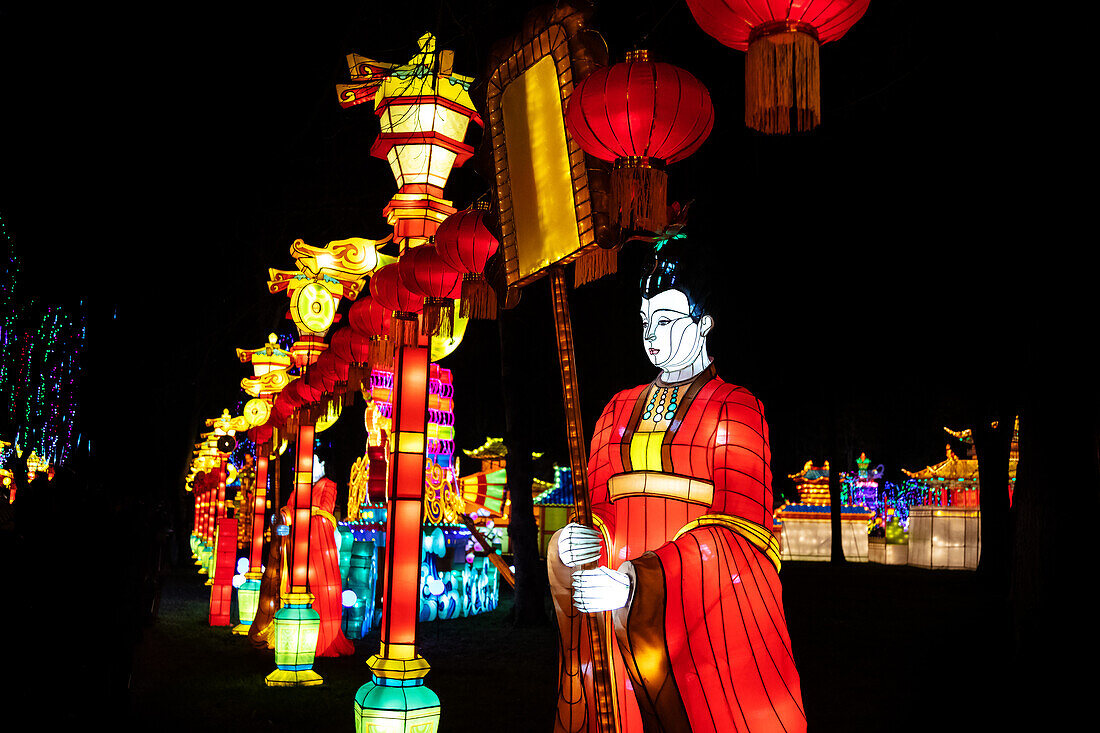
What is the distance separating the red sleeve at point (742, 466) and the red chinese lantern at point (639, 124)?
3.48 ft

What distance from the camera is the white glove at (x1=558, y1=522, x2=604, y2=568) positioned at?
3.73m

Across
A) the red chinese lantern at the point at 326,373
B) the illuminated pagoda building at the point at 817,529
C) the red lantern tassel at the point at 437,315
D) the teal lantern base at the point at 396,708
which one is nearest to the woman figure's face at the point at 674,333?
the red lantern tassel at the point at 437,315

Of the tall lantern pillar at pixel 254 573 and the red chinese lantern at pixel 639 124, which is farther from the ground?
the red chinese lantern at pixel 639 124

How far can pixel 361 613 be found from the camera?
1473 cm

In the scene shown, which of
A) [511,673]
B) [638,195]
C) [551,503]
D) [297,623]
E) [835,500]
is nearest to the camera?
[638,195]

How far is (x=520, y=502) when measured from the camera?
48.5 feet

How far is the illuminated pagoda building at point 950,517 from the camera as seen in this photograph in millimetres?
29516

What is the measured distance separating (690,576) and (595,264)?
1.28 meters

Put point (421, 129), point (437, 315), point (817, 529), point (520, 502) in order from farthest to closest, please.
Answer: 1. point (817, 529)
2. point (520, 502)
3. point (421, 129)
4. point (437, 315)

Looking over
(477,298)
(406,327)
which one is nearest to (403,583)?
(406,327)

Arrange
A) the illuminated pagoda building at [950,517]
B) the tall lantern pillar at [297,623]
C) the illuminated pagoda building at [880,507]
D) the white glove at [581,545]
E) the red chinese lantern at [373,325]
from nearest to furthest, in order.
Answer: the white glove at [581,545], the red chinese lantern at [373,325], the tall lantern pillar at [297,623], the illuminated pagoda building at [950,517], the illuminated pagoda building at [880,507]

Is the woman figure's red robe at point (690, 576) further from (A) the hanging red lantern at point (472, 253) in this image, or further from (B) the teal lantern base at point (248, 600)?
(B) the teal lantern base at point (248, 600)

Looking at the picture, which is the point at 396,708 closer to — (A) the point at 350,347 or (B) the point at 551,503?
(A) the point at 350,347

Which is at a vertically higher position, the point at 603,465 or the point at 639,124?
the point at 639,124
